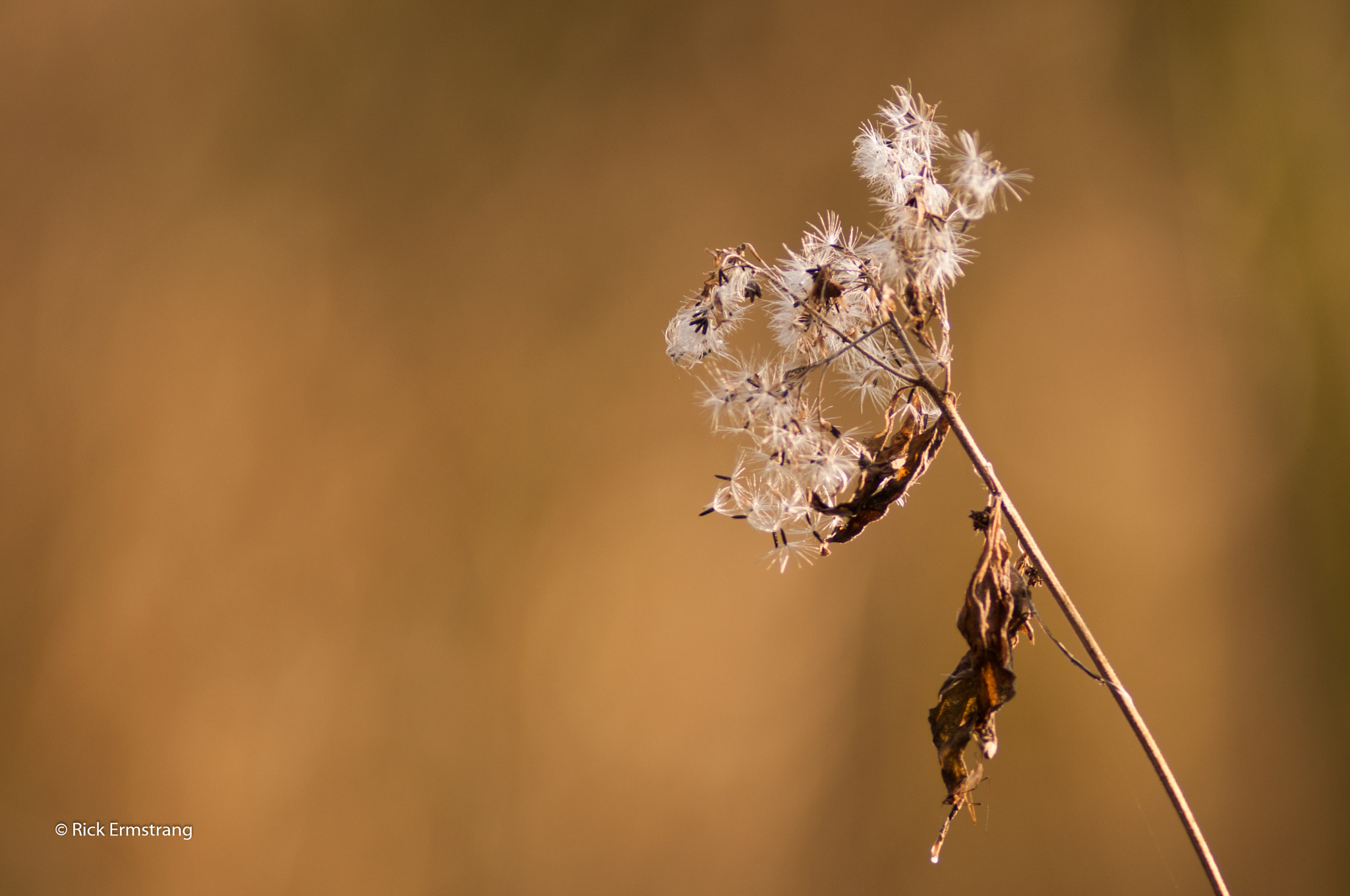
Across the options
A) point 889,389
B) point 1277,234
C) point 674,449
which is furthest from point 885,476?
point 1277,234

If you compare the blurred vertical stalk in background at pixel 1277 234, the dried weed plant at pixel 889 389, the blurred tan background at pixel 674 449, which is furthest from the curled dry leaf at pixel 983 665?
the blurred vertical stalk in background at pixel 1277 234

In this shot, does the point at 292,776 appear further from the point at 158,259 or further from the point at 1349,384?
the point at 1349,384

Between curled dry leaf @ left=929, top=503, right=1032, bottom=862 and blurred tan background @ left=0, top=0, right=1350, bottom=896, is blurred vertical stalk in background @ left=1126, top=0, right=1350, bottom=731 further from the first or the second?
curled dry leaf @ left=929, top=503, right=1032, bottom=862

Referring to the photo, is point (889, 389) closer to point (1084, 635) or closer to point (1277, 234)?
point (1084, 635)

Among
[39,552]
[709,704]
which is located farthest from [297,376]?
[709,704]

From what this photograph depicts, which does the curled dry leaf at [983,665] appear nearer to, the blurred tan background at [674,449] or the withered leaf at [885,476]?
the withered leaf at [885,476]

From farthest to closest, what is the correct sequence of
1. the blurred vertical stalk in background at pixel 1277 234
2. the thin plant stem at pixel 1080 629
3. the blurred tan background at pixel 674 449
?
1. the blurred vertical stalk in background at pixel 1277 234
2. the blurred tan background at pixel 674 449
3. the thin plant stem at pixel 1080 629
